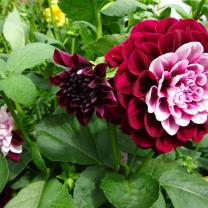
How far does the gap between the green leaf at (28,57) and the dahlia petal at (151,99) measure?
0.12 m

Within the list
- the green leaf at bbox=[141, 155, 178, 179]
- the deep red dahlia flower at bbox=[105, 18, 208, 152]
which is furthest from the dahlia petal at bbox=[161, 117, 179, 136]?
the green leaf at bbox=[141, 155, 178, 179]

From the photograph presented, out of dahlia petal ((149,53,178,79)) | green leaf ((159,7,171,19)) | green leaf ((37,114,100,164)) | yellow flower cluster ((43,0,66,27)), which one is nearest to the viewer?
dahlia petal ((149,53,178,79))

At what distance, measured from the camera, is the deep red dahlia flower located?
1.30 ft

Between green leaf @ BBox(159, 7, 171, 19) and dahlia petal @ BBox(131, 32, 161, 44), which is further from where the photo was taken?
green leaf @ BBox(159, 7, 171, 19)

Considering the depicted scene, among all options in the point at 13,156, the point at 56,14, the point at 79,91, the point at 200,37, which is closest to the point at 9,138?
the point at 13,156

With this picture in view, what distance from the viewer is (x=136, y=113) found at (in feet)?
1.30

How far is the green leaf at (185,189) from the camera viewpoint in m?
0.49

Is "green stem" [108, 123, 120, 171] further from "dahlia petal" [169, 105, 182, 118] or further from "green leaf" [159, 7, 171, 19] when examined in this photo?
"green leaf" [159, 7, 171, 19]

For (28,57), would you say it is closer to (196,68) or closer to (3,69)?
(3,69)

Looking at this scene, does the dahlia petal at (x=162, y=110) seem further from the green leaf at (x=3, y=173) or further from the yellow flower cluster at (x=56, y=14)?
the yellow flower cluster at (x=56, y=14)

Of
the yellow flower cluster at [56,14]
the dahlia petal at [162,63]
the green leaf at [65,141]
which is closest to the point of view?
the dahlia petal at [162,63]

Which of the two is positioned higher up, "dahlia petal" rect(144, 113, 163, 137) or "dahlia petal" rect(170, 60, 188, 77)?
"dahlia petal" rect(170, 60, 188, 77)

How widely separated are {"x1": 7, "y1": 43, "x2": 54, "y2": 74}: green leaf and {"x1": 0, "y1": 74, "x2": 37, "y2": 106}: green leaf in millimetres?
23

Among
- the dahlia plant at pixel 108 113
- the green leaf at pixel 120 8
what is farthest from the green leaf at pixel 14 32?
the green leaf at pixel 120 8
